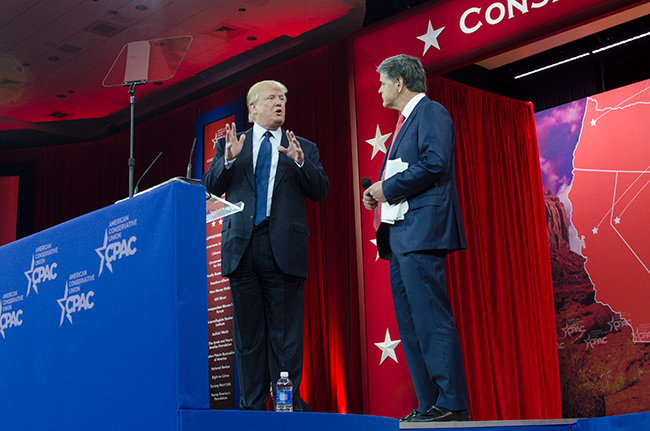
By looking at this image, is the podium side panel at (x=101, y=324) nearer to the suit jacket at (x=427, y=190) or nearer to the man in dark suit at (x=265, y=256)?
the man in dark suit at (x=265, y=256)

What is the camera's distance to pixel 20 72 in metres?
7.05

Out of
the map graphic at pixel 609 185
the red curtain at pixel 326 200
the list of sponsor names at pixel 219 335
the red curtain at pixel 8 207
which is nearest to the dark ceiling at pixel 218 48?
the map graphic at pixel 609 185

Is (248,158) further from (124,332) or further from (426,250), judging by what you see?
(124,332)

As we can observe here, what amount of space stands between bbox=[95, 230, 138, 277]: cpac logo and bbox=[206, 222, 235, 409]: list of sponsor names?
469 centimetres

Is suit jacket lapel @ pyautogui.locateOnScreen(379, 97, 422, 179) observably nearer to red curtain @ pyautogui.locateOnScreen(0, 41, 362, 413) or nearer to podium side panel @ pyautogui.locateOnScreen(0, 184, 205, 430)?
podium side panel @ pyautogui.locateOnScreen(0, 184, 205, 430)

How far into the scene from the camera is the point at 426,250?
242 centimetres

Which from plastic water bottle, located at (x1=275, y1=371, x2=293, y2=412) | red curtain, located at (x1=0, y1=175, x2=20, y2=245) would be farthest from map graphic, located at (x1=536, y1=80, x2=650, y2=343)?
red curtain, located at (x1=0, y1=175, x2=20, y2=245)

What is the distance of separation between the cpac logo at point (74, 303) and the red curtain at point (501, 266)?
153 inches

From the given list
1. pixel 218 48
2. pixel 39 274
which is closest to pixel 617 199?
pixel 218 48

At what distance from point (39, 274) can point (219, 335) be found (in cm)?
473

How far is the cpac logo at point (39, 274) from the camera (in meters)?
1.50

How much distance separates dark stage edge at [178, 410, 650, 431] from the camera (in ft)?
3.78

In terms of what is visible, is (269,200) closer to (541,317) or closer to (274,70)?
(541,317)

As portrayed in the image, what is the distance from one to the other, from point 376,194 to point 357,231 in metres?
2.65
